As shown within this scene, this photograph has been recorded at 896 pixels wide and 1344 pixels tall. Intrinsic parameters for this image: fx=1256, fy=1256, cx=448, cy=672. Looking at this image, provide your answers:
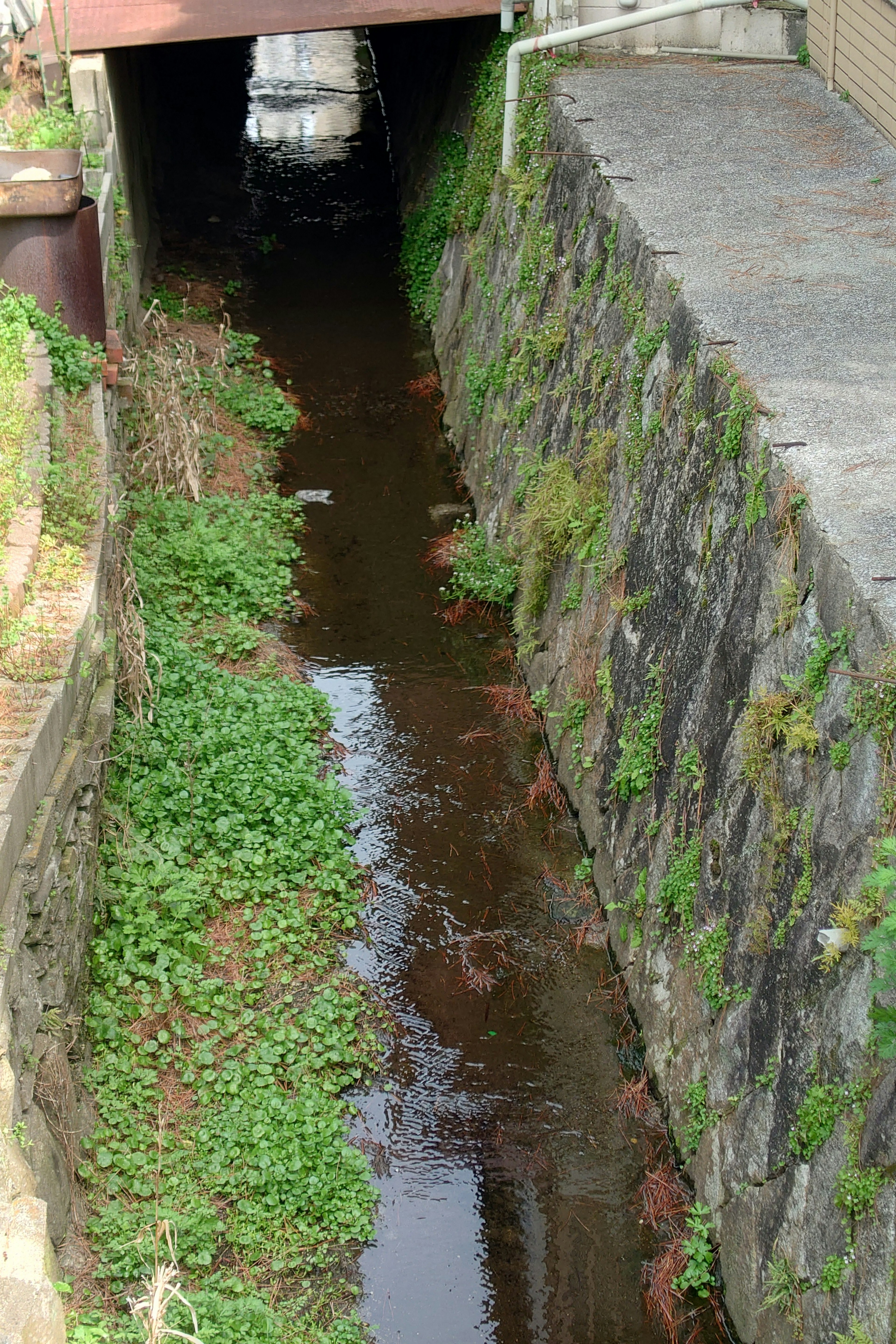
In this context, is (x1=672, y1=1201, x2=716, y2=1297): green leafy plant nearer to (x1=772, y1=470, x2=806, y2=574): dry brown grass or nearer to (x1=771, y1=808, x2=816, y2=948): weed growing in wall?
(x1=771, y1=808, x2=816, y2=948): weed growing in wall

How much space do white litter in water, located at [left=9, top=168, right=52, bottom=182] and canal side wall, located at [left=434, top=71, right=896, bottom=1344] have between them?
3662 millimetres

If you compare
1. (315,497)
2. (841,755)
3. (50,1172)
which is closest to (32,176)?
(315,497)

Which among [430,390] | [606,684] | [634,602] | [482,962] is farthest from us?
[430,390]

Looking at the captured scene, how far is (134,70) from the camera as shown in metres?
15.0

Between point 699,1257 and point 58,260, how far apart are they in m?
7.10

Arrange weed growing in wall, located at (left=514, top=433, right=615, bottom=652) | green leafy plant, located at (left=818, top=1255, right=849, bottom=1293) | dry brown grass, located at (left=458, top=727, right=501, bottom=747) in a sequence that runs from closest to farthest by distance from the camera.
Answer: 1. green leafy plant, located at (left=818, top=1255, right=849, bottom=1293)
2. weed growing in wall, located at (left=514, top=433, right=615, bottom=652)
3. dry brown grass, located at (left=458, top=727, right=501, bottom=747)

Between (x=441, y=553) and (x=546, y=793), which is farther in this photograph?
(x=441, y=553)

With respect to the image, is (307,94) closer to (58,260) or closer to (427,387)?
(427,387)

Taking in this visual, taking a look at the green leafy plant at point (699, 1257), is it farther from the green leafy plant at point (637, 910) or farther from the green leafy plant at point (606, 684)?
the green leafy plant at point (606, 684)

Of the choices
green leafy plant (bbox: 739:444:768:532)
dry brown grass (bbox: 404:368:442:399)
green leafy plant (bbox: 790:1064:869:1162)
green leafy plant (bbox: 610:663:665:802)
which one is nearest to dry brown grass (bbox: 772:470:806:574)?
green leafy plant (bbox: 739:444:768:532)

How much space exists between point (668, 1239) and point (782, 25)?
980cm

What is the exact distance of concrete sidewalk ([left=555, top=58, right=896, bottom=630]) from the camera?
5.66 m

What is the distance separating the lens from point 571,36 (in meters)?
9.90

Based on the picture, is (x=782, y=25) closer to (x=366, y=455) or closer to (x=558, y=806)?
(x=366, y=455)
